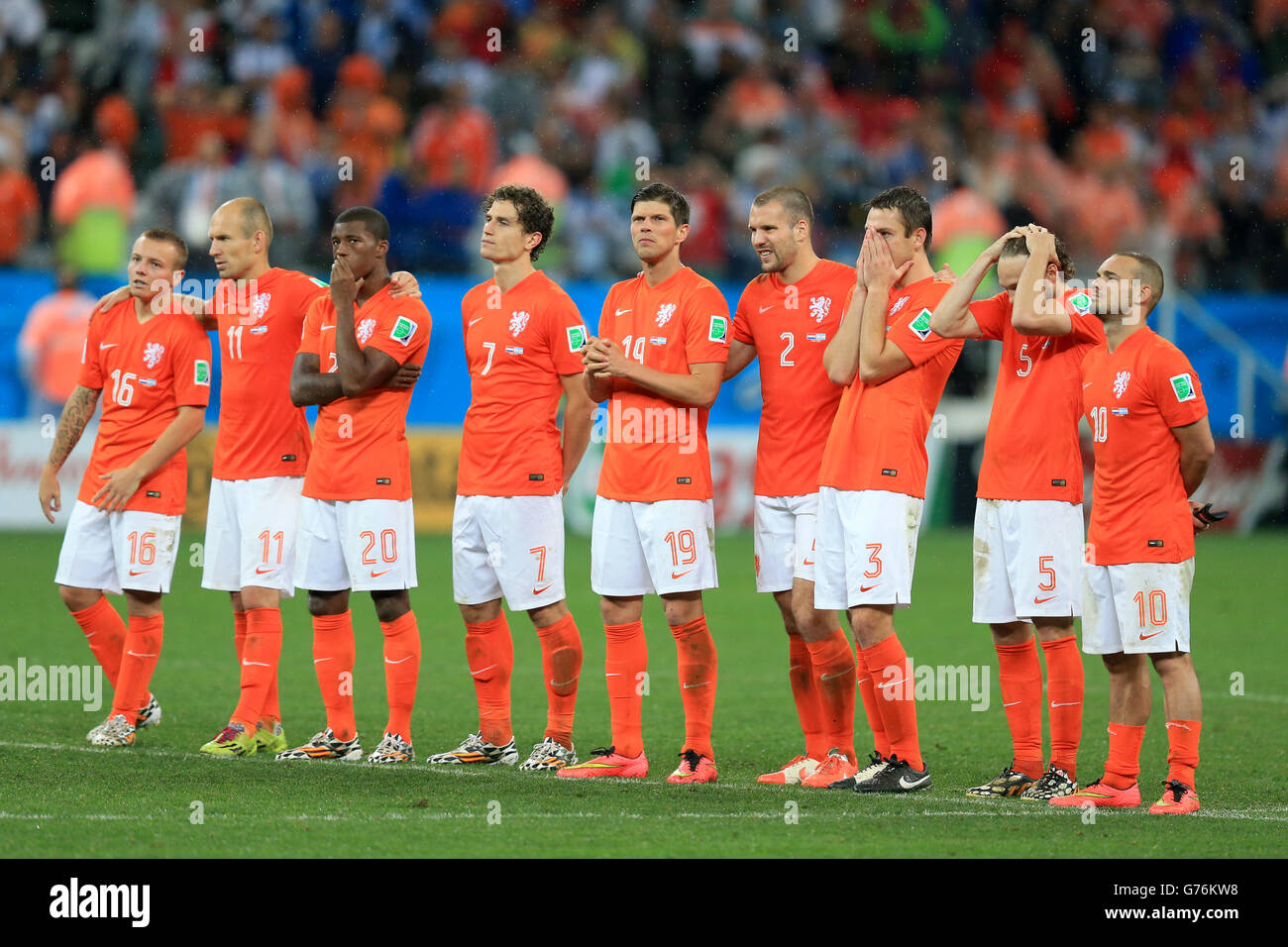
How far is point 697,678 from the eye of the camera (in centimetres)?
752

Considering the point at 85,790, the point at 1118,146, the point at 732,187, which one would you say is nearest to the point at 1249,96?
the point at 1118,146

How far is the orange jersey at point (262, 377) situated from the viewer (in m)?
8.25

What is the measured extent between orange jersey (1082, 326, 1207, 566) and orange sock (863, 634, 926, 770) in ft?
2.94

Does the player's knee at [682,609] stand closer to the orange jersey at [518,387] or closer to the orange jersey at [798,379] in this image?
the orange jersey at [798,379]

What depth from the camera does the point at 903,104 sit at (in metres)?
21.4

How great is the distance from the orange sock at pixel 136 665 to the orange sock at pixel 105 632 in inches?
11.2

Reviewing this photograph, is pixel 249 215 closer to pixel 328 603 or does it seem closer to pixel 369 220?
pixel 369 220

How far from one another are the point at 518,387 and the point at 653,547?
1055 mm

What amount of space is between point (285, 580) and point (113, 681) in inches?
53.2

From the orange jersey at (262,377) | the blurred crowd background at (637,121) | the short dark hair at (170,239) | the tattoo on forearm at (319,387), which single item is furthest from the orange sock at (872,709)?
the blurred crowd background at (637,121)

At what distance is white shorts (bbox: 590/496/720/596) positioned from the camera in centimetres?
743

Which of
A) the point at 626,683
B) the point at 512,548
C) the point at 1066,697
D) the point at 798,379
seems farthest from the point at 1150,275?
the point at 512,548

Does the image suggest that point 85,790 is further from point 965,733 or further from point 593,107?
point 593,107

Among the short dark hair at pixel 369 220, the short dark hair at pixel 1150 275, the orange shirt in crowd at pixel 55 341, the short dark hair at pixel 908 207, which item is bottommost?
the short dark hair at pixel 1150 275
